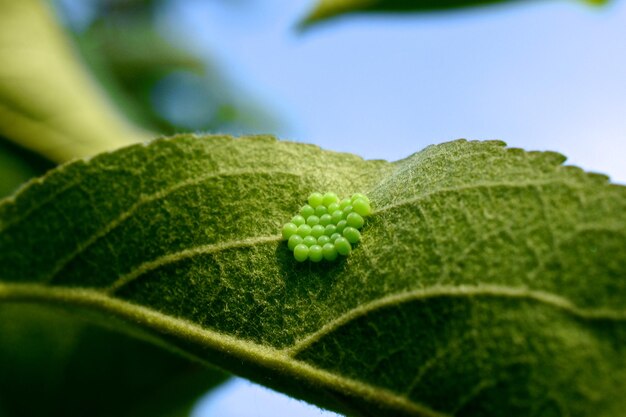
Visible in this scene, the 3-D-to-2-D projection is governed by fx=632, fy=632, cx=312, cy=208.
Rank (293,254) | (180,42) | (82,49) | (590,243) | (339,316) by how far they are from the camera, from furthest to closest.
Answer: (180,42), (82,49), (293,254), (339,316), (590,243)

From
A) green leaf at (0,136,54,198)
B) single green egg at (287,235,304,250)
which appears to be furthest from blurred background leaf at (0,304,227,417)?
single green egg at (287,235,304,250)

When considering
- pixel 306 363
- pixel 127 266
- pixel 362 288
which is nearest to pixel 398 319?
pixel 362 288

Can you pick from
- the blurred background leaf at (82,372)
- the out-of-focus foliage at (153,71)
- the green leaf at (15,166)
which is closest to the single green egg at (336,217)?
the blurred background leaf at (82,372)

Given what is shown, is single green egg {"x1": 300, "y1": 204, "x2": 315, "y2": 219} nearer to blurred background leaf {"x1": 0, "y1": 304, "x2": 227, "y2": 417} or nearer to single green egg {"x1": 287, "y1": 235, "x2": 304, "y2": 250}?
single green egg {"x1": 287, "y1": 235, "x2": 304, "y2": 250}

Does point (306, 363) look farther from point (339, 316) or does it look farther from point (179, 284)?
point (179, 284)

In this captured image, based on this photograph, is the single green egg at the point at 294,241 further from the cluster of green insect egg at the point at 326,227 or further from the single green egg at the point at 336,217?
the single green egg at the point at 336,217

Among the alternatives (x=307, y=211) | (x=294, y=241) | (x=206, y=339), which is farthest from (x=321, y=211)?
(x=206, y=339)
